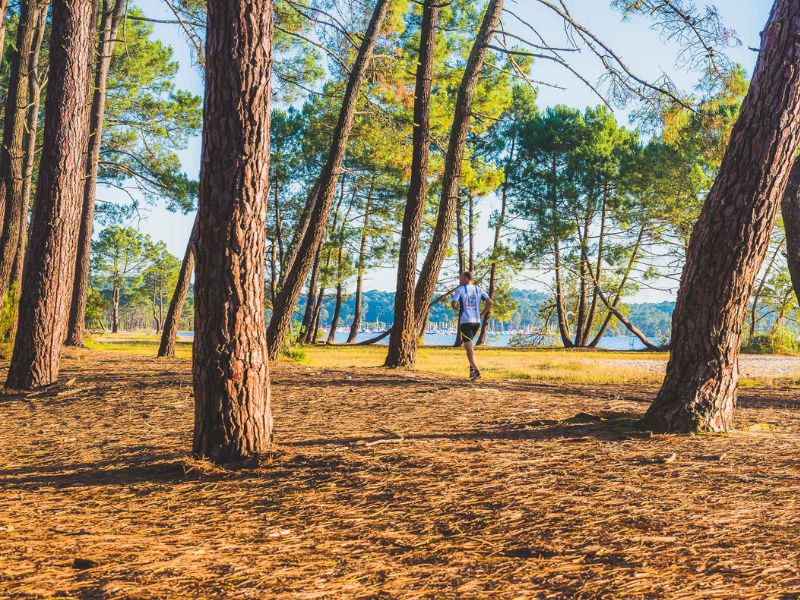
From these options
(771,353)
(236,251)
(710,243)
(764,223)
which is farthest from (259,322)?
(771,353)

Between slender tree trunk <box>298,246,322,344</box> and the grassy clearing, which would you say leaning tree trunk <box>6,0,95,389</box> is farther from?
slender tree trunk <box>298,246,322,344</box>

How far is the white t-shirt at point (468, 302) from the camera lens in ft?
34.2

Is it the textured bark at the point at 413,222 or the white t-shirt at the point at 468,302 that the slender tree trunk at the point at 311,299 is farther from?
the white t-shirt at the point at 468,302

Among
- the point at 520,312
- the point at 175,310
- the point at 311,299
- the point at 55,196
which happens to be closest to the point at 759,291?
the point at 520,312

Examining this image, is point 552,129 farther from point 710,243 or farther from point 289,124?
point 710,243

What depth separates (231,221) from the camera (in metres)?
4.06

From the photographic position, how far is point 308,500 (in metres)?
3.47

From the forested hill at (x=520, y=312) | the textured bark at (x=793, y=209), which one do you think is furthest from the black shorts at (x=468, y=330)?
the forested hill at (x=520, y=312)

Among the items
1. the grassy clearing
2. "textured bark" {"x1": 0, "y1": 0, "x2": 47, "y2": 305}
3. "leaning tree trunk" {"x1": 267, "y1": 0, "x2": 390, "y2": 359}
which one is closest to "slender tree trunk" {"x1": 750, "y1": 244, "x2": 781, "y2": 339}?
the grassy clearing

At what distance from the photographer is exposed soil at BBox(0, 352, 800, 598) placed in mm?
2412

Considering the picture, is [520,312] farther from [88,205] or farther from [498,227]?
[88,205]

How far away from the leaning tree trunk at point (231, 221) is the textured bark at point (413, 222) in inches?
278

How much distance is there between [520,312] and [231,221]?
3884cm

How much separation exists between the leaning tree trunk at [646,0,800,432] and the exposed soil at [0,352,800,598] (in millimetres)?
362
